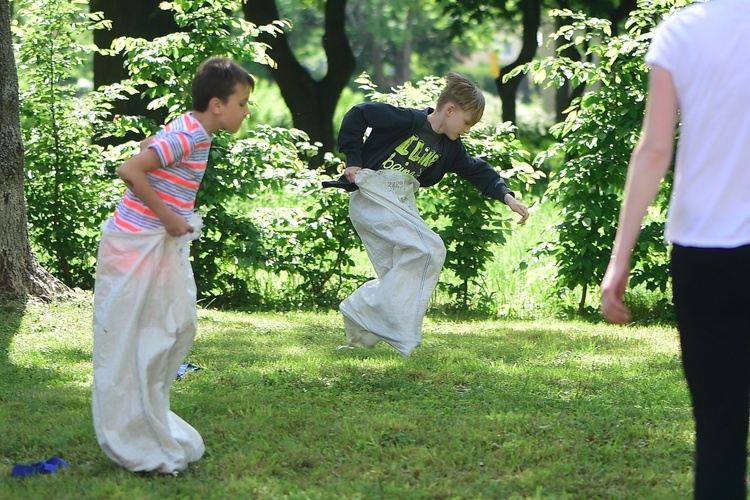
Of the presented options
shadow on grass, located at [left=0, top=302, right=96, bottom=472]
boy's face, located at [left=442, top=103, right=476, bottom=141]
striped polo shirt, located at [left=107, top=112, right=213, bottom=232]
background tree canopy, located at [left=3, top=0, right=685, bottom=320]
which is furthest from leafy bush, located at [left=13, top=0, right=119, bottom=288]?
striped polo shirt, located at [left=107, top=112, right=213, bottom=232]

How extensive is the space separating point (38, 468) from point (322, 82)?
12.6 meters

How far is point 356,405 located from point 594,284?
3.84 m

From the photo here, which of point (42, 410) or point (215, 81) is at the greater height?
point (215, 81)

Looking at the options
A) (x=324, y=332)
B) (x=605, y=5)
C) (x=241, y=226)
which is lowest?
(x=324, y=332)

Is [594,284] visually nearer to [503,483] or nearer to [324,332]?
[324,332]

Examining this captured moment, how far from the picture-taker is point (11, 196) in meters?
7.37

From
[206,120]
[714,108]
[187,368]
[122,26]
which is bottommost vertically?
[187,368]

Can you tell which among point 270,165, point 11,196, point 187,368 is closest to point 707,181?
point 187,368

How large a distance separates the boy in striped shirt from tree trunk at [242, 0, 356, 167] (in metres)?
11.9

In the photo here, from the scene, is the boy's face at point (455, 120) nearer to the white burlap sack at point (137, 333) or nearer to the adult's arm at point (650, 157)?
the white burlap sack at point (137, 333)

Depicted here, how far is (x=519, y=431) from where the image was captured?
4.55 metres

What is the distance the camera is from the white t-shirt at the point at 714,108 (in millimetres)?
2617

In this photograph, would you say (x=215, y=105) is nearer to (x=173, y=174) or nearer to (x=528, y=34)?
(x=173, y=174)

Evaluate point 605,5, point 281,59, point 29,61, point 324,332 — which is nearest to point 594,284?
point 324,332
